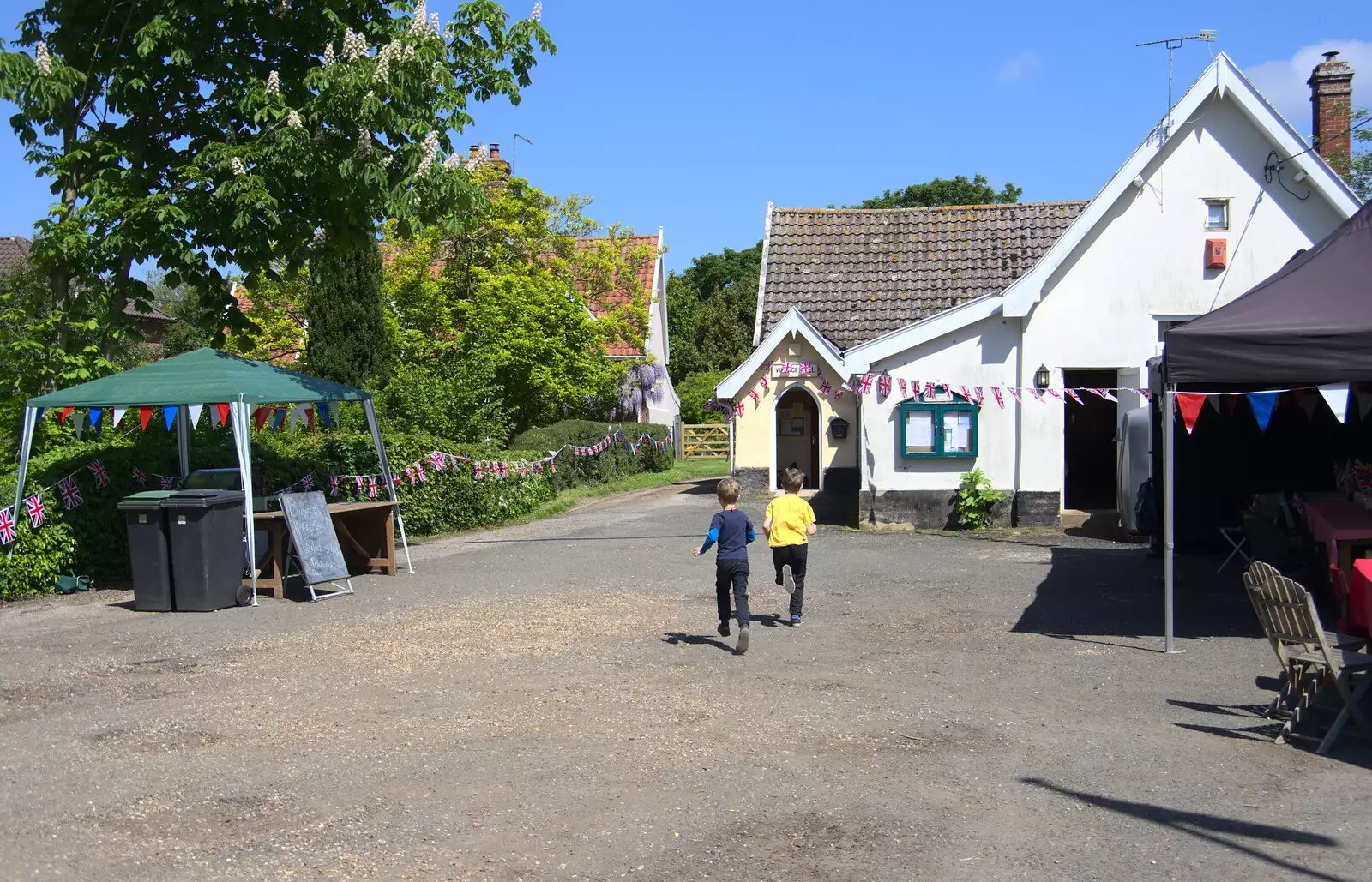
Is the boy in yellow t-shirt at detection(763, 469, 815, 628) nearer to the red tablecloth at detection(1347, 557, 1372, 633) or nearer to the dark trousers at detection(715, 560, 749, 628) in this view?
the dark trousers at detection(715, 560, 749, 628)

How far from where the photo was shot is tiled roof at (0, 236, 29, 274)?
132 feet

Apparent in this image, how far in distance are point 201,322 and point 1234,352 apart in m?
12.4

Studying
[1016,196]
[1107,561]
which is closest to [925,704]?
[1107,561]

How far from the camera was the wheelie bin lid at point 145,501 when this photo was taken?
1173 cm

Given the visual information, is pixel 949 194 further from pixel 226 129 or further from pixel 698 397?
pixel 226 129

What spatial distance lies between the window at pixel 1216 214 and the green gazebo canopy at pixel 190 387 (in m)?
13.2

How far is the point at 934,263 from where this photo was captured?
79.5 ft

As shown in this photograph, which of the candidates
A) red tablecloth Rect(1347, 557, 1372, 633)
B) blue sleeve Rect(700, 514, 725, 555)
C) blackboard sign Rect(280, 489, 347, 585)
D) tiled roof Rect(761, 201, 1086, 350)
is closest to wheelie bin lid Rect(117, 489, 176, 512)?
blackboard sign Rect(280, 489, 347, 585)

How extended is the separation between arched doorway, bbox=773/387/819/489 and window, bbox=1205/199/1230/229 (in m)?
10.0

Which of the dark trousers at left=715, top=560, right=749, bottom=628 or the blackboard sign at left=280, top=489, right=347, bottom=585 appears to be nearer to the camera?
the dark trousers at left=715, top=560, right=749, bottom=628

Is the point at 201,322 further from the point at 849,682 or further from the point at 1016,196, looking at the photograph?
the point at 1016,196

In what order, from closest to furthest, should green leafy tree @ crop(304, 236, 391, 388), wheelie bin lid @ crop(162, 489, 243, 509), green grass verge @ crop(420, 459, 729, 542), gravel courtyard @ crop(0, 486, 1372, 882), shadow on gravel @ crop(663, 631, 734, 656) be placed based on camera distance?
1. gravel courtyard @ crop(0, 486, 1372, 882)
2. shadow on gravel @ crop(663, 631, 734, 656)
3. wheelie bin lid @ crop(162, 489, 243, 509)
4. green grass verge @ crop(420, 459, 729, 542)
5. green leafy tree @ crop(304, 236, 391, 388)

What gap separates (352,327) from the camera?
28.7 metres

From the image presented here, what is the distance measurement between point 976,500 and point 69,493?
12481mm
